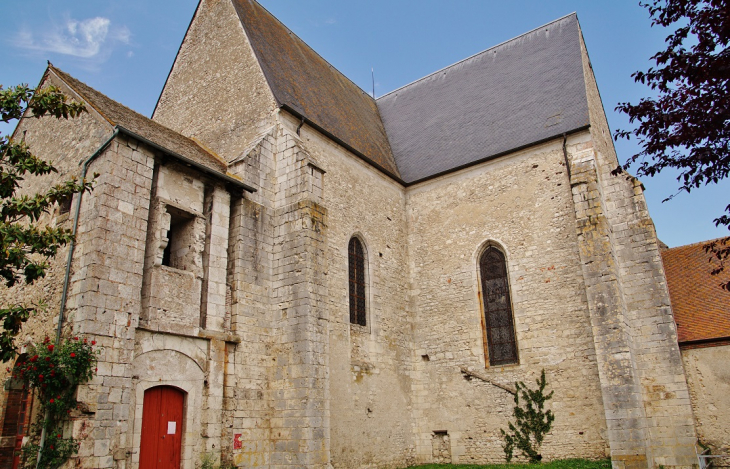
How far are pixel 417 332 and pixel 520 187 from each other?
Result: 4.29 metres

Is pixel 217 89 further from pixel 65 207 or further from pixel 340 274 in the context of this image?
pixel 340 274

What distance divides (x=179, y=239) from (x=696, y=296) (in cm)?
1107

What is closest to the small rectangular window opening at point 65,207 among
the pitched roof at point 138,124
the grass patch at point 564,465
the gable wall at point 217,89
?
the pitched roof at point 138,124

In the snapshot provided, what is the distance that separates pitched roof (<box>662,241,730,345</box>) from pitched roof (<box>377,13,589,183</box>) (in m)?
4.37

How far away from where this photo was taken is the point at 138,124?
9.91 meters

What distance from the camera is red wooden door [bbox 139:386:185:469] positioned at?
7.89 m

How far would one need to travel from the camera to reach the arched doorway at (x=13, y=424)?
28.1 ft

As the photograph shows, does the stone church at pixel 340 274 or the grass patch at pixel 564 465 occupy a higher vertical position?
the stone church at pixel 340 274

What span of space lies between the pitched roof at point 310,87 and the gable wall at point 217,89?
328 mm

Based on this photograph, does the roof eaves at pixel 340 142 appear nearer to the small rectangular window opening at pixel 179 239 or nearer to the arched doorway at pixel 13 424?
the small rectangular window opening at pixel 179 239

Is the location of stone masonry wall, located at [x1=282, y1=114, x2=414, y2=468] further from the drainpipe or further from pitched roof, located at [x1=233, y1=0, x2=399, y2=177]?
the drainpipe

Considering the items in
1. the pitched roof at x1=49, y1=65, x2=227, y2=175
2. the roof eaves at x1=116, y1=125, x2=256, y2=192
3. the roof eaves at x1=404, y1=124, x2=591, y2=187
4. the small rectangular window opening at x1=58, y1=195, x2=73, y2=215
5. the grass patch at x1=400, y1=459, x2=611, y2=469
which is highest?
the roof eaves at x1=404, y1=124, x2=591, y2=187

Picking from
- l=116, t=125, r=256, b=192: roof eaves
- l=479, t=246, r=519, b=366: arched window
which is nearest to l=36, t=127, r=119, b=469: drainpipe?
l=116, t=125, r=256, b=192: roof eaves

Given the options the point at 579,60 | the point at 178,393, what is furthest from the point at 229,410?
the point at 579,60
